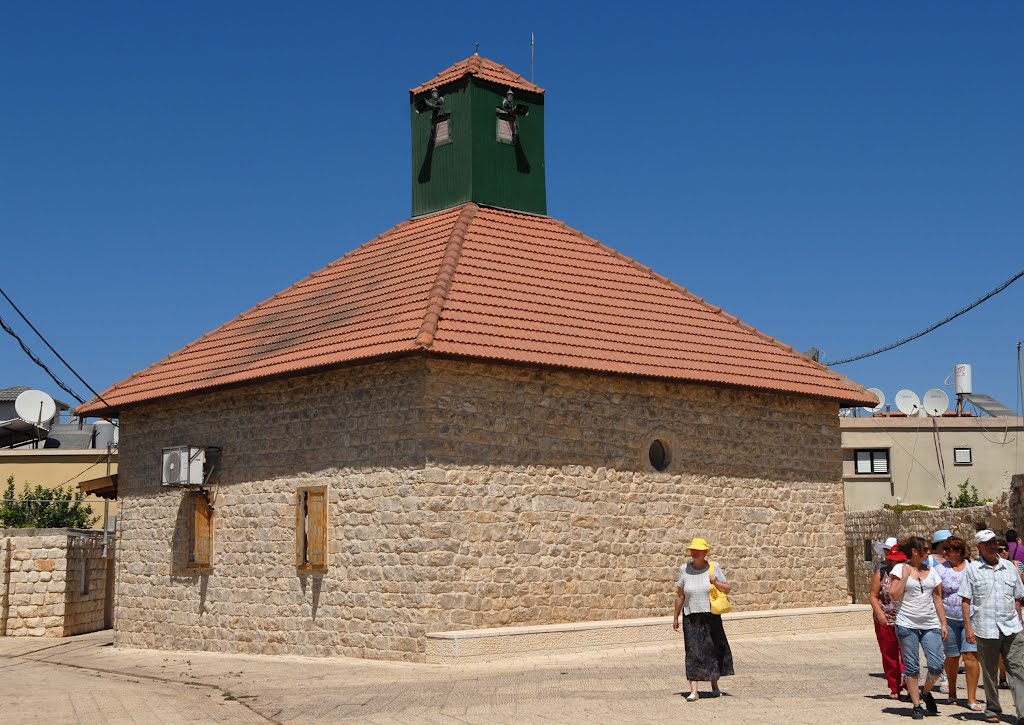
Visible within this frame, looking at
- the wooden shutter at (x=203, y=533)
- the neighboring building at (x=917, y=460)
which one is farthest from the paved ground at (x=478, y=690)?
the neighboring building at (x=917, y=460)

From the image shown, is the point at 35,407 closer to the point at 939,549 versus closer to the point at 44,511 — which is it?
the point at 44,511

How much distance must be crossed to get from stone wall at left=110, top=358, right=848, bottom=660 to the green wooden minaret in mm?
5081

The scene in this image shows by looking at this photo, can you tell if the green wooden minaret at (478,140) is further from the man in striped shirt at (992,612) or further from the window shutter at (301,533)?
the man in striped shirt at (992,612)

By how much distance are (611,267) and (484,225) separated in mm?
2215

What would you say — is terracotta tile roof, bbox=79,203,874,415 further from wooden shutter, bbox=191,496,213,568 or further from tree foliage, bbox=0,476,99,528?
tree foliage, bbox=0,476,99,528

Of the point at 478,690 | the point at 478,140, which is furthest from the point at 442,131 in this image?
the point at 478,690

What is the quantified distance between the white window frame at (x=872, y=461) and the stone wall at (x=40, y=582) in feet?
78.2

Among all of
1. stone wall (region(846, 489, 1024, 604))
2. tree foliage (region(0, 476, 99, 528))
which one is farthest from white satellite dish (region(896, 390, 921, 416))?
tree foliage (region(0, 476, 99, 528))

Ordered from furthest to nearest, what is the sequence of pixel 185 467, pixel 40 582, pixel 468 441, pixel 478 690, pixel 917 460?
pixel 917 460 → pixel 40 582 → pixel 185 467 → pixel 468 441 → pixel 478 690

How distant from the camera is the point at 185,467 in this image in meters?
17.5

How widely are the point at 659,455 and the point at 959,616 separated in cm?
705

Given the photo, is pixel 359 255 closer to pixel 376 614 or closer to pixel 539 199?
pixel 539 199

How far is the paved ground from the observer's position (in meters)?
10.3

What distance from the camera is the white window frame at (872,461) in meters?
37.8
